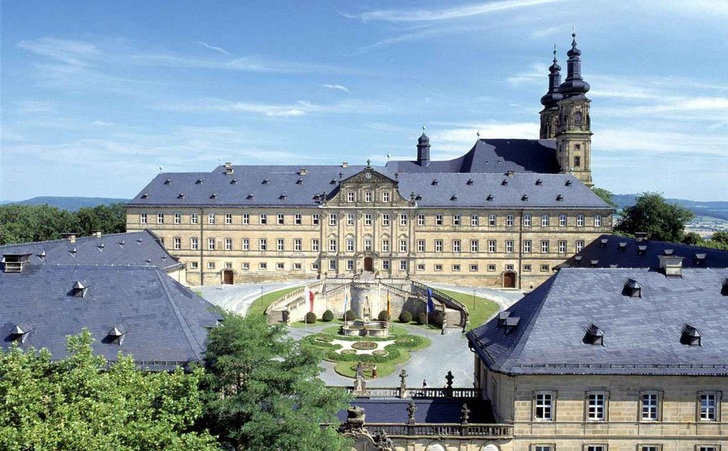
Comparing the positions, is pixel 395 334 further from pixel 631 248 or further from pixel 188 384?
pixel 188 384

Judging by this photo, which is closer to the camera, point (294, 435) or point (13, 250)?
point (294, 435)

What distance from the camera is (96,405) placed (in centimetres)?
1805

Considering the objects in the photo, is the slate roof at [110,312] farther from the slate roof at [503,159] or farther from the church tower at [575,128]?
the church tower at [575,128]

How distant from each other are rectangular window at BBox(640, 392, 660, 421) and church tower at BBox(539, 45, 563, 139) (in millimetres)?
90164

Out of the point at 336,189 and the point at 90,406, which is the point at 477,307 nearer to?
the point at 336,189

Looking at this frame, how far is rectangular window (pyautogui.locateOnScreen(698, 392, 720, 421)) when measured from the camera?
25.2 m

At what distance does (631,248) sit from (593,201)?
2058 centimetres

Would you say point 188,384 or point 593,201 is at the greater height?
point 593,201

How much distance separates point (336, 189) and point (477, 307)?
27.1 metres

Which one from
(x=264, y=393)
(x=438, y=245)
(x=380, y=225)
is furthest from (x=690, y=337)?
(x=380, y=225)

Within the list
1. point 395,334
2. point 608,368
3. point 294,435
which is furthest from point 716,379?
point 395,334

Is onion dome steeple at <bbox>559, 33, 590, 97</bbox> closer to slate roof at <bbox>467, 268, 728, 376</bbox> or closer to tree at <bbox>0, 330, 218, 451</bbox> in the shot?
slate roof at <bbox>467, 268, 728, 376</bbox>

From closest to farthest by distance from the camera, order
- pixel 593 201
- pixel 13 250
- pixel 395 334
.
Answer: pixel 13 250 → pixel 395 334 → pixel 593 201

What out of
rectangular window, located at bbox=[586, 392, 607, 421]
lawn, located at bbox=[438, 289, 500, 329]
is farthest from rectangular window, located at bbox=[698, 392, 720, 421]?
lawn, located at bbox=[438, 289, 500, 329]
